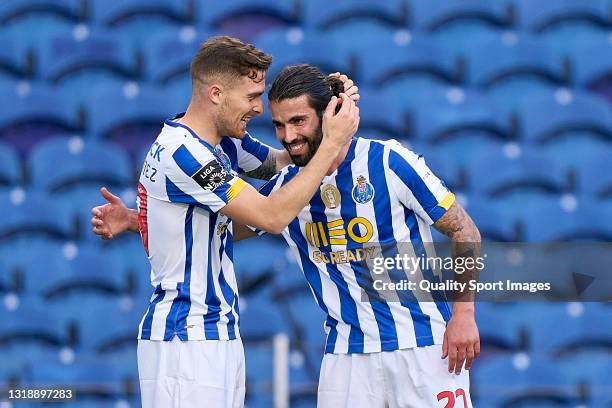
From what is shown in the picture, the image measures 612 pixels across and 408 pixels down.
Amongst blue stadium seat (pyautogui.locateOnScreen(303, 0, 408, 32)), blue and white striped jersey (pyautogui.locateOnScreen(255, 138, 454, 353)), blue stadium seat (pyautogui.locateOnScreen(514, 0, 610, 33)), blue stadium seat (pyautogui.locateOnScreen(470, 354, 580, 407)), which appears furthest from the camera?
blue stadium seat (pyautogui.locateOnScreen(514, 0, 610, 33))

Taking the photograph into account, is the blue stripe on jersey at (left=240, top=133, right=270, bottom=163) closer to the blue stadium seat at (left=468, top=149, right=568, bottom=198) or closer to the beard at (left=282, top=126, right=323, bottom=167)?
the beard at (left=282, top=126, right=323, bottom=167)

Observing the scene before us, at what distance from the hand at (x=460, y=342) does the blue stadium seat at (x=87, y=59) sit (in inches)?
181

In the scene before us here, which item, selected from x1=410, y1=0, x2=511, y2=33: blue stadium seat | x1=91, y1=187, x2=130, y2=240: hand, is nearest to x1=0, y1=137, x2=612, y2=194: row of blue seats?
x1=410, y1=0, x2=511, y2=33: blue stadium seat

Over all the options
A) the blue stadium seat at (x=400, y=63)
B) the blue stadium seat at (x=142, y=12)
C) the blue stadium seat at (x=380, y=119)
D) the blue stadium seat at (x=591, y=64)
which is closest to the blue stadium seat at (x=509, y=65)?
the blue stadium seat at (x=591, y=64)

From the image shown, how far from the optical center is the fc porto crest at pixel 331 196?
12.0 feet

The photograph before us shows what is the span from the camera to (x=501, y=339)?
6145 millimetres

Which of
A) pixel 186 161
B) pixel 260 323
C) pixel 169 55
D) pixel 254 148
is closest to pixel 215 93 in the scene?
pixel 186 161

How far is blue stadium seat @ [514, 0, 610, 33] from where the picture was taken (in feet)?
26.4

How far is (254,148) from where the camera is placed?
3.97 m

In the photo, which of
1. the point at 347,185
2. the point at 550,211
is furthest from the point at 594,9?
the point at 347,185

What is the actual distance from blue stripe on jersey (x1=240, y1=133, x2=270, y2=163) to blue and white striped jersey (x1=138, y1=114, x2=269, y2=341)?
394 millimetres

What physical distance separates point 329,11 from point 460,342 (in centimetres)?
486

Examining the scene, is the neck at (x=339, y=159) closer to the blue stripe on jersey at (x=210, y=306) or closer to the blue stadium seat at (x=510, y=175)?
the blue stripe on jersey at (x=210, y=306)

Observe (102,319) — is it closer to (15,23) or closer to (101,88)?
(101,88)
